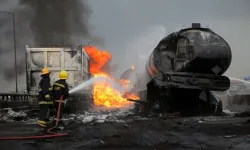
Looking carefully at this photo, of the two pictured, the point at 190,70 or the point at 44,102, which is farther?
the point at 190,70

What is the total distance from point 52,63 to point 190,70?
5.76 metres

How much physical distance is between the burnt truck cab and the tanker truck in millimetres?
3513

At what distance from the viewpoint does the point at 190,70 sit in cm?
1031

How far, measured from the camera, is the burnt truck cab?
1307cm

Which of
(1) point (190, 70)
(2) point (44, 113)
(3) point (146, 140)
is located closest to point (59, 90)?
(2) point (44, 113)

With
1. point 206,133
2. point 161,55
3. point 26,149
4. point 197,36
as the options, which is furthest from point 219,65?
point 26,149

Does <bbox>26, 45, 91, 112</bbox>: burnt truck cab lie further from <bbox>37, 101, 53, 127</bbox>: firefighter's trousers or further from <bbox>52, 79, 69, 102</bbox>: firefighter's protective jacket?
<bbox>37, 101, 53, 127</bbox>: firefighter's trousers

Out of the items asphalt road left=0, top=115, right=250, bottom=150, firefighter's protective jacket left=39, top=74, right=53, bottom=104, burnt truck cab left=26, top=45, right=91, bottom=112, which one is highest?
burnt truck cab left=26, top=45, right=91, bottom=112

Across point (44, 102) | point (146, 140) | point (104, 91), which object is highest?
point (44, 102)

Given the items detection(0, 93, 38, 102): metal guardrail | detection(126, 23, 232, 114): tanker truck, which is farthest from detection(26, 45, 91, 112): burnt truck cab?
detection(126, 23, 232, 114): tanker truck

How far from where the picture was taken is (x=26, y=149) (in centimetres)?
523

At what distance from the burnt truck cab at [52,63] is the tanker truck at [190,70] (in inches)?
138

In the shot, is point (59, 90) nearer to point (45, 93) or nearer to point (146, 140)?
point (45, 93)

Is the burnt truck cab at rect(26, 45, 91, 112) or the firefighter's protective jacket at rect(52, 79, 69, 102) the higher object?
the burnt truck cab at rect(26, 45, 91, 112)
